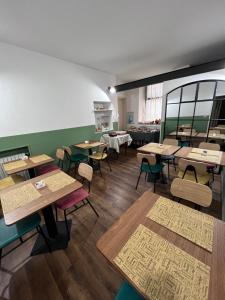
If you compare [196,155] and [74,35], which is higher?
[74,35]

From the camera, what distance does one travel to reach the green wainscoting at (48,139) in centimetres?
263

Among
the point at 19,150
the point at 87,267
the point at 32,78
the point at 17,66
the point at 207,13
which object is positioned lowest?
the point at 87,267

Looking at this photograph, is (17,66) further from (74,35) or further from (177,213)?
(177,213)

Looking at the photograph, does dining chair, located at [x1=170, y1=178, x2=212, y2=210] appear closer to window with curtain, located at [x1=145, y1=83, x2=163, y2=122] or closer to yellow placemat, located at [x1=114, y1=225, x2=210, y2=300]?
yellow placemat, located at [x1=114, y1=225, x2=210, y2=300]

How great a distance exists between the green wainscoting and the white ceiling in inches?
65.3

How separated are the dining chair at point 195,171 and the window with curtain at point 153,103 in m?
4.10

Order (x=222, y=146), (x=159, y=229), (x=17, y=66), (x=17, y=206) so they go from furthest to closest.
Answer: (x=222, y=146) < (x=17, y=66) < (x=17, y=206) < (x=159, y=229)

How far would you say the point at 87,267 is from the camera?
139 cm

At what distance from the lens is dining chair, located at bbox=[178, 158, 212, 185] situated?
1984mm

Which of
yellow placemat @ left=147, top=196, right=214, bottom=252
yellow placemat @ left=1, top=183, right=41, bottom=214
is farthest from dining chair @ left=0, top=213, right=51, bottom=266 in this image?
yellow placemat @ left=147, top=196, right=214, bottom=252

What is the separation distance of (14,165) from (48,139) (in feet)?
3.14

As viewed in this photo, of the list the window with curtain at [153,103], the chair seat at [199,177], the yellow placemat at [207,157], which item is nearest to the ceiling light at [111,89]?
the window with curtain at [153,103]

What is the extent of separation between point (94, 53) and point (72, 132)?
188cm

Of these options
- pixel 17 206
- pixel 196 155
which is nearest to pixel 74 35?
pixel 17 206
